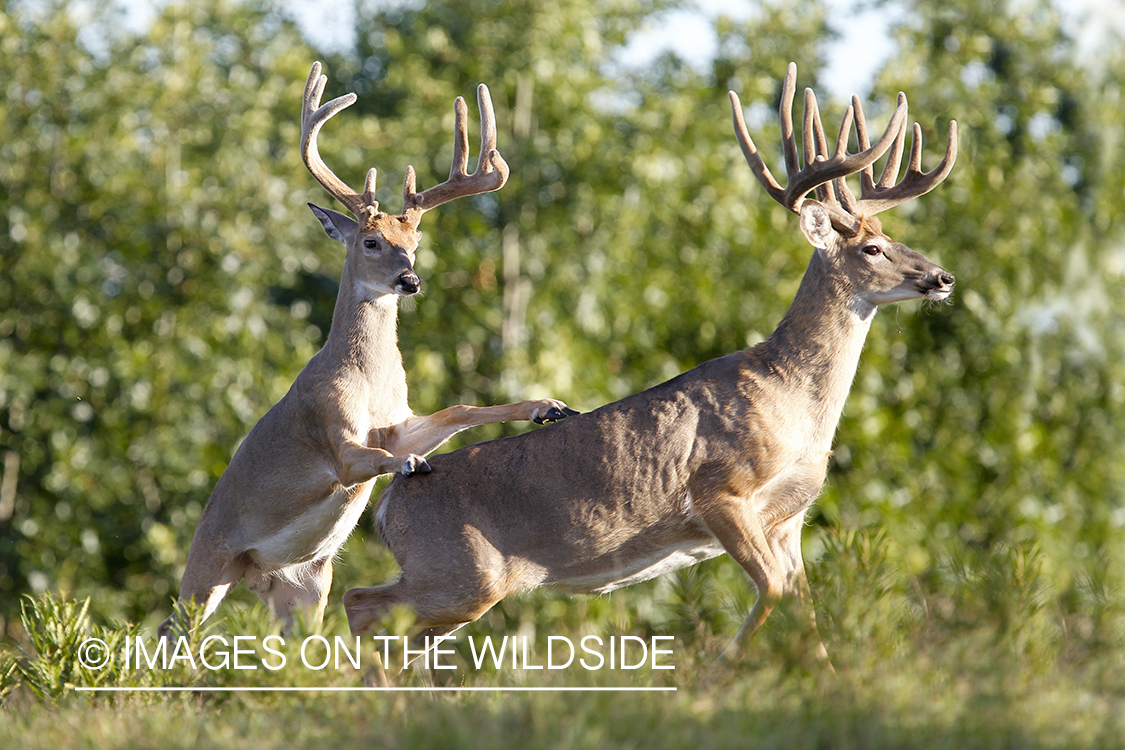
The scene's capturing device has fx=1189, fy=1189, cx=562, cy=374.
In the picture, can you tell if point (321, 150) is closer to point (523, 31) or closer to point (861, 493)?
point (523, 31)

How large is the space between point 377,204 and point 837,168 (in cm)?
221

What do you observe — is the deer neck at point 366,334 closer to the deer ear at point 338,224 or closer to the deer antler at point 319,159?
the deer ear at point 338,224

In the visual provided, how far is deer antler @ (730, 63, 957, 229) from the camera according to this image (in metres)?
5.42

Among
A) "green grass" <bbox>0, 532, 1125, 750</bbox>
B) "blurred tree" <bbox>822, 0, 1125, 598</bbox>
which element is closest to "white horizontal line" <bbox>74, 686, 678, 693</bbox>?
"green grass" <bbox>0, 532, 1125, 750</bbox>

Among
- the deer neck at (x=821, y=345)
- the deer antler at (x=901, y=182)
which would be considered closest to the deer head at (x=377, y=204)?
the deer neck at (x=821, y=345)

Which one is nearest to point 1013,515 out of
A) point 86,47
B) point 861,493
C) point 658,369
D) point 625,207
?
point 861,493

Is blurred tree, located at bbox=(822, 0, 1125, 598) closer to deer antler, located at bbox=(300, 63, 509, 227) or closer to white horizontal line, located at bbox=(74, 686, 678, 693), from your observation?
deer antler, located at bbox=(300, 63, 509, 227)

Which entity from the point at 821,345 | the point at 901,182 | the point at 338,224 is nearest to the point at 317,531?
the point at 338,224

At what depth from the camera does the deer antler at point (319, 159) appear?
5.88 metres

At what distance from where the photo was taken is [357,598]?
529 cm

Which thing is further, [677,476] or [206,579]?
[206,579]

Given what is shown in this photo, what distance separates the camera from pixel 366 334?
5648 mm

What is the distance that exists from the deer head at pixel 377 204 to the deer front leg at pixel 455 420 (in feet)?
2.00

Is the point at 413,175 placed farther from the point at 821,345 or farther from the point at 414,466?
the point at 821,345
